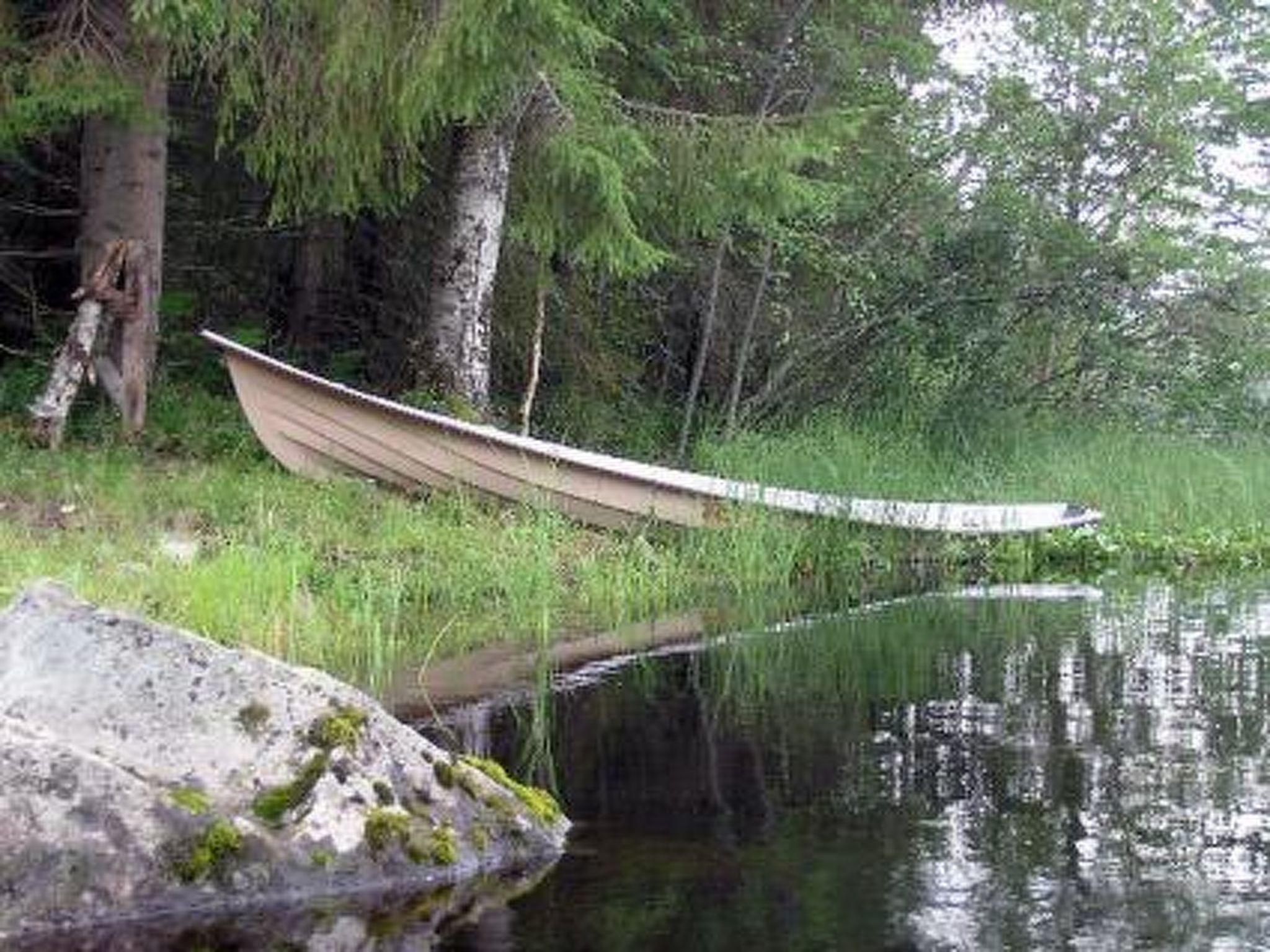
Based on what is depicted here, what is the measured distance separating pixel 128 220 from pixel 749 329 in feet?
21.5

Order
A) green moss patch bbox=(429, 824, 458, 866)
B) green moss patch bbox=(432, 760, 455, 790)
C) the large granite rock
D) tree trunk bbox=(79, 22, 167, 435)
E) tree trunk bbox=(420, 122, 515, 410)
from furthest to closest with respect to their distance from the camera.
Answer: tree trunk bbox=(420, 122, 515, 410), tree trunk bbox=(79, 22, 167, 435), green moss patch bbox=(432, 760, 455, 790), green moss patch bbox=(429, 824, 458, 866), the large granite rock

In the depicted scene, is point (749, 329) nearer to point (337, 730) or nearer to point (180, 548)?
point (180, 548)

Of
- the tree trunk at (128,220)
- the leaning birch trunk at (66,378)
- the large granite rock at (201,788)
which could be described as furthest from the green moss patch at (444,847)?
the tree trunk at (128,220)

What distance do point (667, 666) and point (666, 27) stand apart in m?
8.57

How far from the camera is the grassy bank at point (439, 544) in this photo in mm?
7797

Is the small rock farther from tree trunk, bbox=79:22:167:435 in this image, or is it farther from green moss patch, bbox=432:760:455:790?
green moss patch, bbox=432:760:455:790

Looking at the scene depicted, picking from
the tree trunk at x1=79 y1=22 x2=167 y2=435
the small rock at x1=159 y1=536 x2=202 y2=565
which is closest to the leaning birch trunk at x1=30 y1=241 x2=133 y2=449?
the tree trunk at x1=79 y1=22 x2=167 y2=435

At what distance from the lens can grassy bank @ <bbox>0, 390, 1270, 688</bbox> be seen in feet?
25.6

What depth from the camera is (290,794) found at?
4.67 metres

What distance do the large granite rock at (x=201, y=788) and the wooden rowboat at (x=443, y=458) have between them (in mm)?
6033

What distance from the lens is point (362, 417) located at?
11305mm

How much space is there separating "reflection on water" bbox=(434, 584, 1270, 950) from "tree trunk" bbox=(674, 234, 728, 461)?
6.95 metres

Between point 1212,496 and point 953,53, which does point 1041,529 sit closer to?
point 1212,496

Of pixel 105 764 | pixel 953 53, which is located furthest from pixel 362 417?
pixel 953 53
